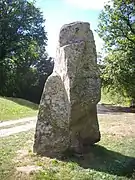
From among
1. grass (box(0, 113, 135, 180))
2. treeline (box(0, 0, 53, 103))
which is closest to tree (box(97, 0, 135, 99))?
treeline (box(0, 0, 53, 103))

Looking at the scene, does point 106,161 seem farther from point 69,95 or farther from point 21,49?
point 21,49

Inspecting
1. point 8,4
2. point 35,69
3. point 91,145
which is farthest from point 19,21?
point 91,145

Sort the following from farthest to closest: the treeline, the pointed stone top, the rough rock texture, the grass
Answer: the treeline
the pointed stone top
the rough rock texture
the grass

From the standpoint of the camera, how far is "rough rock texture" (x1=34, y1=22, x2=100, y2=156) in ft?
32.1

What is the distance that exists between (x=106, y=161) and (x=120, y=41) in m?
24.7

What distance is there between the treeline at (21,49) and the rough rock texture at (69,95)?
119 feet

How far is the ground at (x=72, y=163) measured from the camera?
8164 millimetres

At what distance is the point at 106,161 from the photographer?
983 cm

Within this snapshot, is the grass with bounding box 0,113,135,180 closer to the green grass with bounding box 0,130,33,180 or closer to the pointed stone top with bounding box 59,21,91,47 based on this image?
the green grass with bounding box 0,130,33,180

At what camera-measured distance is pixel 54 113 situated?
390 inches

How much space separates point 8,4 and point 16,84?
37.7 feet

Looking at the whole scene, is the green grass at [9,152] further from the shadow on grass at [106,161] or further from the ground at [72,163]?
the shadow on grass at [106,161]

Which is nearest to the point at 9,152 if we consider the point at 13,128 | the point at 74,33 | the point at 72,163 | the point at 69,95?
the point at 72,163

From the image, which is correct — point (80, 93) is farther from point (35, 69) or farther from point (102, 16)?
point (35, 69)
